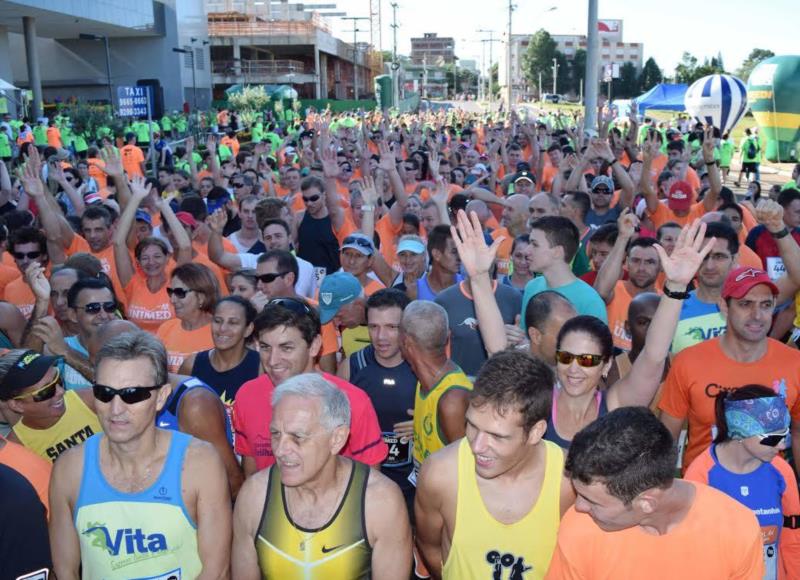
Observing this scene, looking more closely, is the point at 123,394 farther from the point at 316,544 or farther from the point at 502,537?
the point at 502,537

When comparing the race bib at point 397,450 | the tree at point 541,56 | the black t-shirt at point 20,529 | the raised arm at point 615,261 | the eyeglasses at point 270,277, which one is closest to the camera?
the black t-shirt at point 20,529

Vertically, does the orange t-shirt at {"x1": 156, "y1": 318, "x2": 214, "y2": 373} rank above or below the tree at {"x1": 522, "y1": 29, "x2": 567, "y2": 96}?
below

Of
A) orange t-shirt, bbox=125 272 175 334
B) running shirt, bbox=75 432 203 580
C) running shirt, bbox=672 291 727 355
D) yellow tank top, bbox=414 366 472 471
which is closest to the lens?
running shirt, bbox=75 432 203 580

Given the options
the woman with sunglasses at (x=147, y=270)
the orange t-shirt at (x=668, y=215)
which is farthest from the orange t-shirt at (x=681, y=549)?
the orange t-shirt at (x=668, y=215)

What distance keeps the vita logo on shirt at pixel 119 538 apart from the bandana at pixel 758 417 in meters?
2.31

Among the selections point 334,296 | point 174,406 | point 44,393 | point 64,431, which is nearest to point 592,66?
point 334,296

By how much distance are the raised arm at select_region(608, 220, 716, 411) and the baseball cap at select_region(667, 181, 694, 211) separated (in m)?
5.15

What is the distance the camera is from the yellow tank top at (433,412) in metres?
3.58

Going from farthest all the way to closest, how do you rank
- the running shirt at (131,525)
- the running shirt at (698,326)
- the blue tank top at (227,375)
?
the running shirt at (698,326) < the blue tank top at (227,375) < the running shirt at (131,525)

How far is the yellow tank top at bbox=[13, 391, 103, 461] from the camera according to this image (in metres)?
3.67

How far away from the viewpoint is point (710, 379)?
13.0 ft

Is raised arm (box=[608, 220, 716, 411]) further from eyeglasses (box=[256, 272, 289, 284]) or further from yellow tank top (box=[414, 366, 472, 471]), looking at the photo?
eyeglasses (box=[256, 272, 289, 284])

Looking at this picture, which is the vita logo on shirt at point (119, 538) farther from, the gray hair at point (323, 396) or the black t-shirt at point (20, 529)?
the gray hair at point (323, 396)

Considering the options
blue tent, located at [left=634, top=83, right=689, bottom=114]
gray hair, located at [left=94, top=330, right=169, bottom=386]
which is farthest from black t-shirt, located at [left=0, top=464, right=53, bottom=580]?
blue tent, located at [left=634, top=83, right=689, bottom=114]
